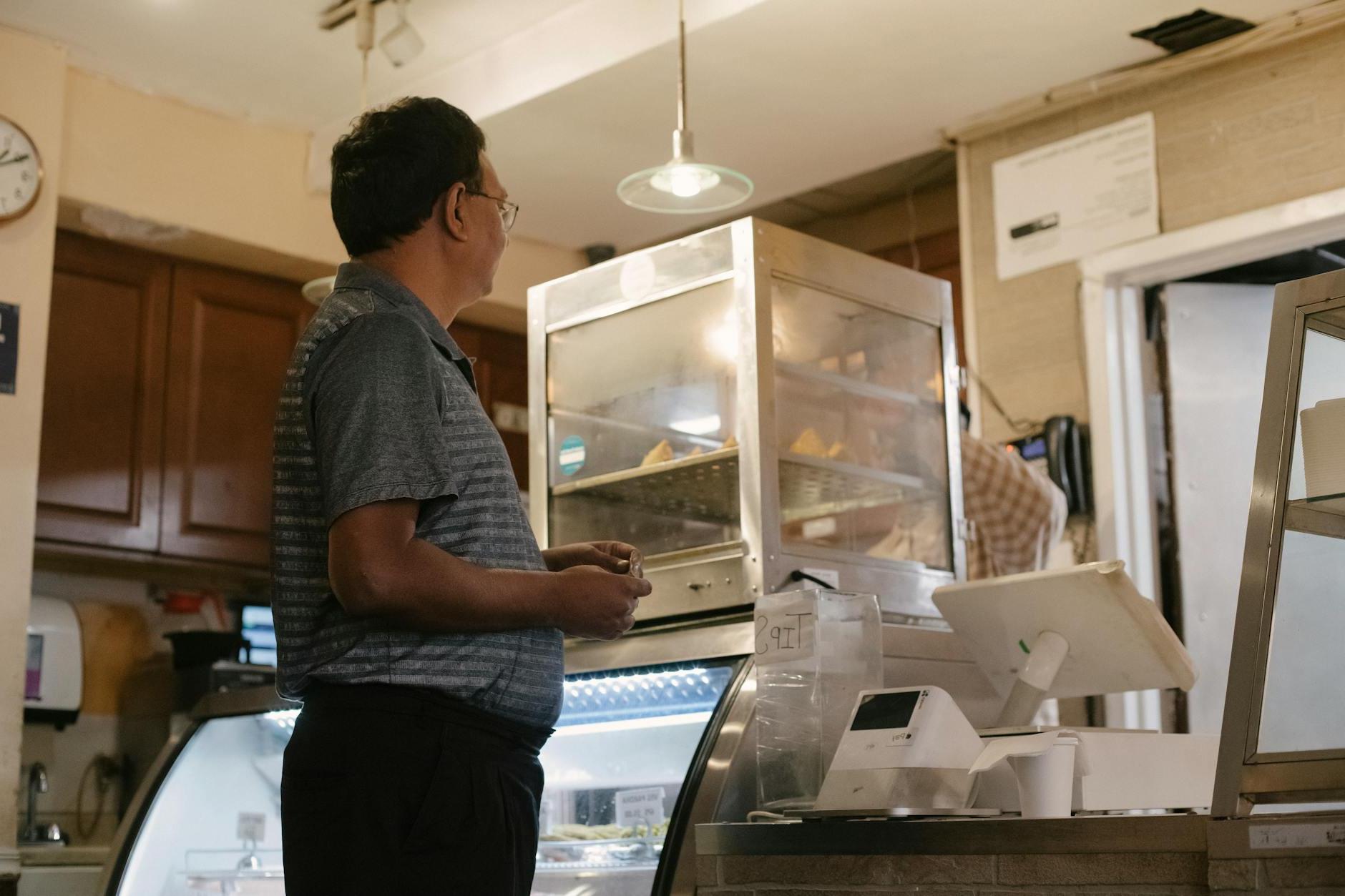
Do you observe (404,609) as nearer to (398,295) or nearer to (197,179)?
(398,295)

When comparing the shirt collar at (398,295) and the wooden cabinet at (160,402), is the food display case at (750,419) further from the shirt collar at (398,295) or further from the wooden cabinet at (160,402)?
the wooden cabinet at (160,402)

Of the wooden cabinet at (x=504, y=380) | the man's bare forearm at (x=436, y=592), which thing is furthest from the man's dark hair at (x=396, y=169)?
the wooden cabinet at (x=504, y=380)

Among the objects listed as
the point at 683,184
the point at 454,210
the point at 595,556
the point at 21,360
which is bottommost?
the point at 595,556

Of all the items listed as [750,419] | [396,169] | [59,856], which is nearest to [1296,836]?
[396,169]

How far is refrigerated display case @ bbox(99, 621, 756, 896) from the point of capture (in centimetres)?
225

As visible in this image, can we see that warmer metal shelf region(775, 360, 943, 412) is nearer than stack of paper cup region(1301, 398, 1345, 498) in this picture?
No

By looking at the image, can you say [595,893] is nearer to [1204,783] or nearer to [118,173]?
[1204,783]

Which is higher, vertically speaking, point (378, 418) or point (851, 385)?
point (851, 385)

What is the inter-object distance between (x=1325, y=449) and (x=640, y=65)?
2.64 meters

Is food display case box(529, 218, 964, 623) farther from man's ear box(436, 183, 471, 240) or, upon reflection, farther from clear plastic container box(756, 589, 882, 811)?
man's ear box(436, 183, 471, 240)

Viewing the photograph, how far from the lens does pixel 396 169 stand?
5.28ft

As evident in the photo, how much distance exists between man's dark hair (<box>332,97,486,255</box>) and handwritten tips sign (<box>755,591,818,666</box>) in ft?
3.10

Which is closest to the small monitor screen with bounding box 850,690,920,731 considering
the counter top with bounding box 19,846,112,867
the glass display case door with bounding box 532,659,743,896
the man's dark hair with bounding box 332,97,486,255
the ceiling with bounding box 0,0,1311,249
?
the glass display case door with bounding box 532,659,743,896

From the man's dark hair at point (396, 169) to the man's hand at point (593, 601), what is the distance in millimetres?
441
